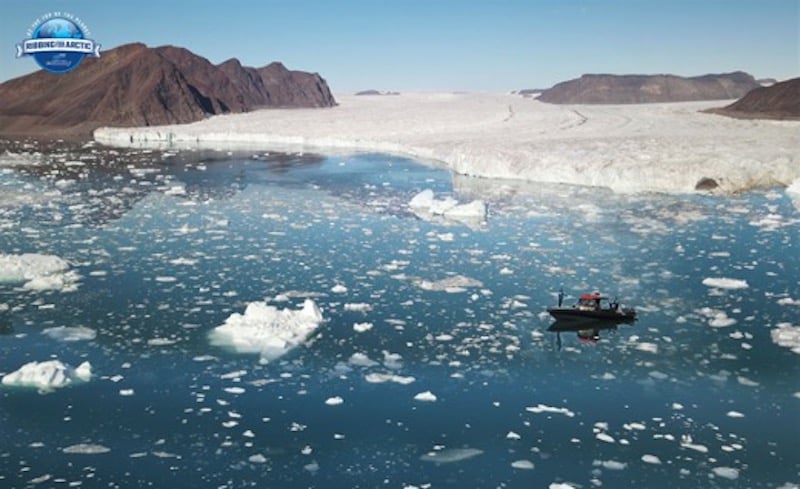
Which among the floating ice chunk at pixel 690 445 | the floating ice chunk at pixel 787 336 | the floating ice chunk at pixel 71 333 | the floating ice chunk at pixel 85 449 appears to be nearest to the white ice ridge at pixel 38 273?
the floating ice chunk at pixel 71 333

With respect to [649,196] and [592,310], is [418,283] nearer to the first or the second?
[592,310]

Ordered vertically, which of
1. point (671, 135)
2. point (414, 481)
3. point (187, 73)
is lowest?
point (414, 481)

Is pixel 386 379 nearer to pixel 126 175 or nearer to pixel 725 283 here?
pixel 725 283

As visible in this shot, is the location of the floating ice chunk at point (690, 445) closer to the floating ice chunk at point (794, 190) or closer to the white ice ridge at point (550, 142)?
the white ice ridge at point (550, 142)

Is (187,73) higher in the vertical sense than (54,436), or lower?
higher

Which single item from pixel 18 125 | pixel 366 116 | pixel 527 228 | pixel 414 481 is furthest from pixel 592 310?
pixel 18 125

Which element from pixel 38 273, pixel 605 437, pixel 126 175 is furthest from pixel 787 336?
pixel 126 175
